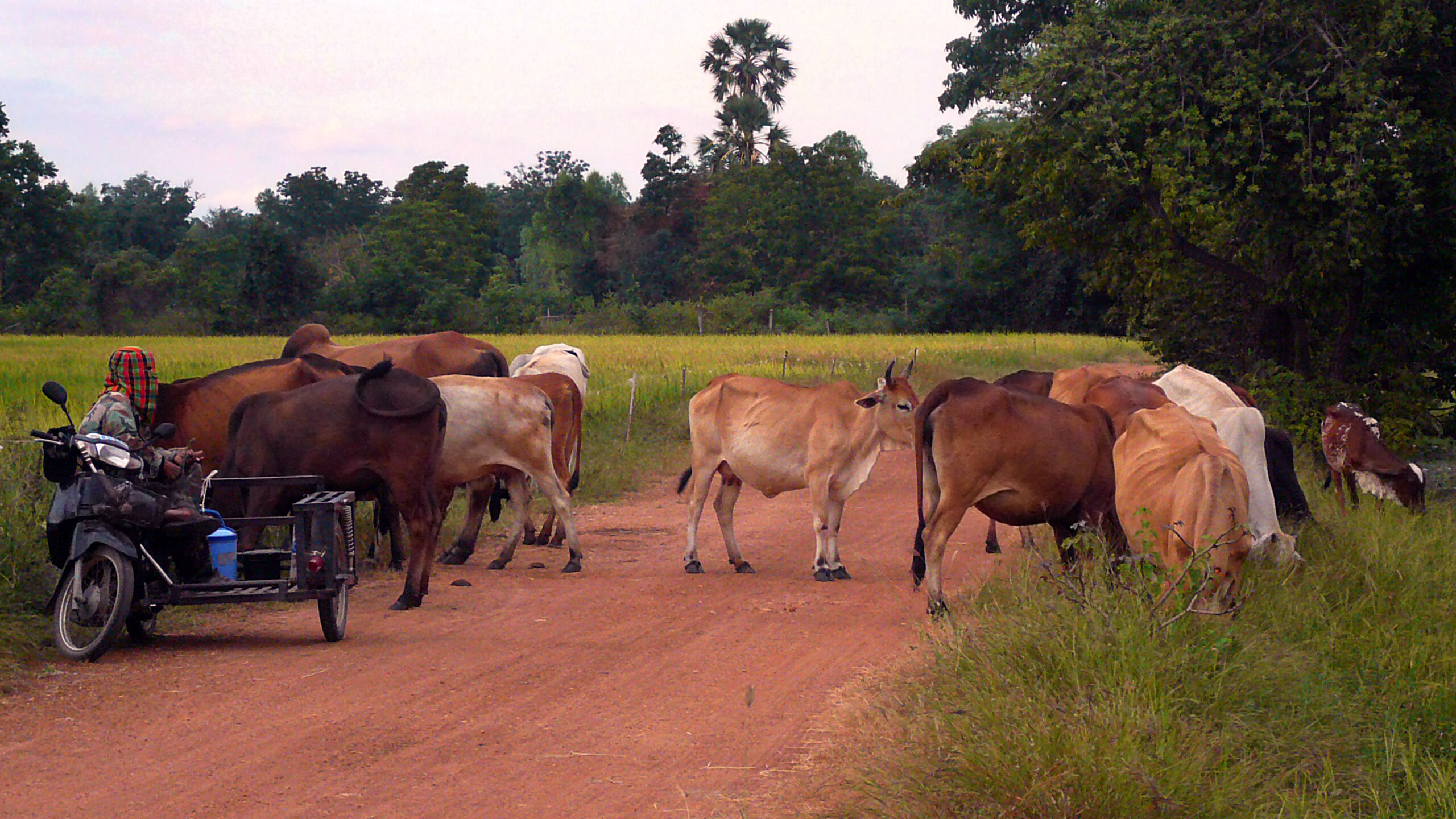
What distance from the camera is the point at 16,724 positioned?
18.9 feet

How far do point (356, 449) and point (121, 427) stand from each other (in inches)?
60.8

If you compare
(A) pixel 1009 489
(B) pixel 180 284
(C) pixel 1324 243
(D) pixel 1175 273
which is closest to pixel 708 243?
(B) pixel 180 284

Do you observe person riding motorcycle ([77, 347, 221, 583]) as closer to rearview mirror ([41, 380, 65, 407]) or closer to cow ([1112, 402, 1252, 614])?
rearview mirror ([41, 380, 65, 407])

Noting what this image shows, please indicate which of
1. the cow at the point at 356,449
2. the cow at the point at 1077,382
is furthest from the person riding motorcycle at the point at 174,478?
the cow at the point at 1077,382

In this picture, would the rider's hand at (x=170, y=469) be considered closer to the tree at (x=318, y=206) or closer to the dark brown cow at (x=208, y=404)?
the dark brown cow at (x=208, y=404)

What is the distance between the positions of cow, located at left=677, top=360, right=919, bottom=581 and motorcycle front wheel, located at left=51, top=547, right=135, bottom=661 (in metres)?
4.45

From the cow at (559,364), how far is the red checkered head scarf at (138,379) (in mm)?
3925

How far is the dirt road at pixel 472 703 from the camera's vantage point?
195 inches

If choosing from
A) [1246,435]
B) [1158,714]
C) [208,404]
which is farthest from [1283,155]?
[208,404]

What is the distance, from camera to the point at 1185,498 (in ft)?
23.6

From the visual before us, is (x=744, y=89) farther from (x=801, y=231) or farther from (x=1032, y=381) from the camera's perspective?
(x=1032, y=381)

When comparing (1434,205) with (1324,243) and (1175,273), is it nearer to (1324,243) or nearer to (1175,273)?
(1324,243)

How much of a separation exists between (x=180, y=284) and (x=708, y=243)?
864 inches

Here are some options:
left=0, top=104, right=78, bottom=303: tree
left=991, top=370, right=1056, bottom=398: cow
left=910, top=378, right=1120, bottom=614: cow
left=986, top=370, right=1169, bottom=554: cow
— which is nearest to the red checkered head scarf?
left=910, top=378, right=1120, bottom=614: cow
